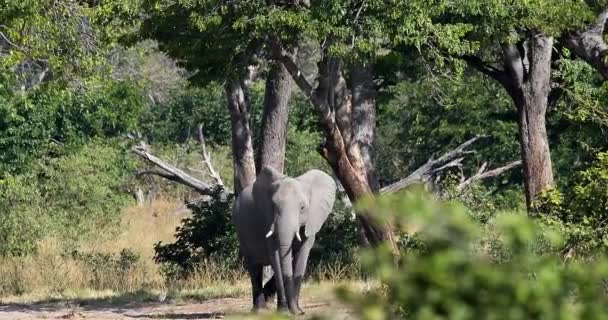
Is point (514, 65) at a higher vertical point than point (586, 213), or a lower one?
higher

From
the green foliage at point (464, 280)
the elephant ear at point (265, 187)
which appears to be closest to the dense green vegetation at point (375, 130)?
the green foliage at point (464, 280)

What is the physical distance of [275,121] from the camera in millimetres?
21359

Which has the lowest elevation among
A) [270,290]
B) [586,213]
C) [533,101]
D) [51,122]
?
[270,290]

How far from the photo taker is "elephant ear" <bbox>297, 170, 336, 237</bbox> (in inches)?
619

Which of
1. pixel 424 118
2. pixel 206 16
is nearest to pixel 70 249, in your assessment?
pixel 206 16

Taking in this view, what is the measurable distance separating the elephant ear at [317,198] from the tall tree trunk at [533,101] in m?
4.24

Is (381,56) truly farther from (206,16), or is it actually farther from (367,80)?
(206,16)

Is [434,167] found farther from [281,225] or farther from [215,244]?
[281,225]

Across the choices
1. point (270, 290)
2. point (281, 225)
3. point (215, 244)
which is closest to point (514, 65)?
point (215, 244)

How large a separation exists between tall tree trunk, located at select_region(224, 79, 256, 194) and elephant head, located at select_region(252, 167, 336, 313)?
238 inches

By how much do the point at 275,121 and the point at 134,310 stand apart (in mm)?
5009

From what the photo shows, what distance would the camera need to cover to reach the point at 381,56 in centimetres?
2106

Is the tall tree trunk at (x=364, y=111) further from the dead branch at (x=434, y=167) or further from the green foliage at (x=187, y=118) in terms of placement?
the green foliage at (x=187, y=118)

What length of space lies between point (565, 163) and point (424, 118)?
5224mm
